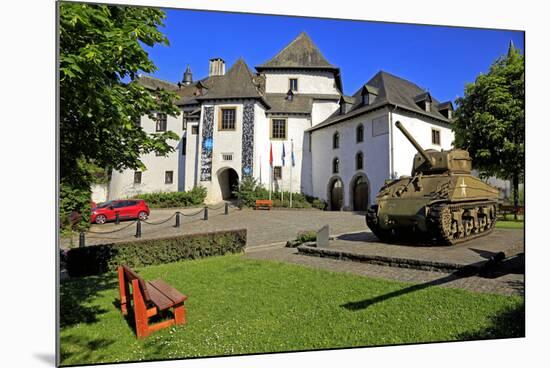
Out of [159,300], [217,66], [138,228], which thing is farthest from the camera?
[217,66]

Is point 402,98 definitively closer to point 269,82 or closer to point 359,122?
point 359,122

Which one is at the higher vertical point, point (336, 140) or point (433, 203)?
point (336, 140)

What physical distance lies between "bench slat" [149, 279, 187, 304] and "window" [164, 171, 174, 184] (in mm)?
1289

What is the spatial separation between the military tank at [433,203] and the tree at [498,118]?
390 millimetres

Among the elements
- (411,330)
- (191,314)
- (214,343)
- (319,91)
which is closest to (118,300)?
(191,314)

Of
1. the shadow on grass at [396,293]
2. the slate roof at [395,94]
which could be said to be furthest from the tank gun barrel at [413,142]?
the shadow on grass at [396,293]

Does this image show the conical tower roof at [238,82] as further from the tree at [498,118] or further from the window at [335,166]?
the tree at [498,118]

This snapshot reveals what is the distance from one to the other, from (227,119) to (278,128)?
121 cm

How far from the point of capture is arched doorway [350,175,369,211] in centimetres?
481

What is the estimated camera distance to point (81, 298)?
306 cm

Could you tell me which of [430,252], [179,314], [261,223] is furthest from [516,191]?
[179,314]

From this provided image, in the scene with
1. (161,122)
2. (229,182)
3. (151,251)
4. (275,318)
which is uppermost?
(161,122)

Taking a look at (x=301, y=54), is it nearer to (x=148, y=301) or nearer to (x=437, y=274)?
(x=437, y=274)

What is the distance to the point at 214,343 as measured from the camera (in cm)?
274
